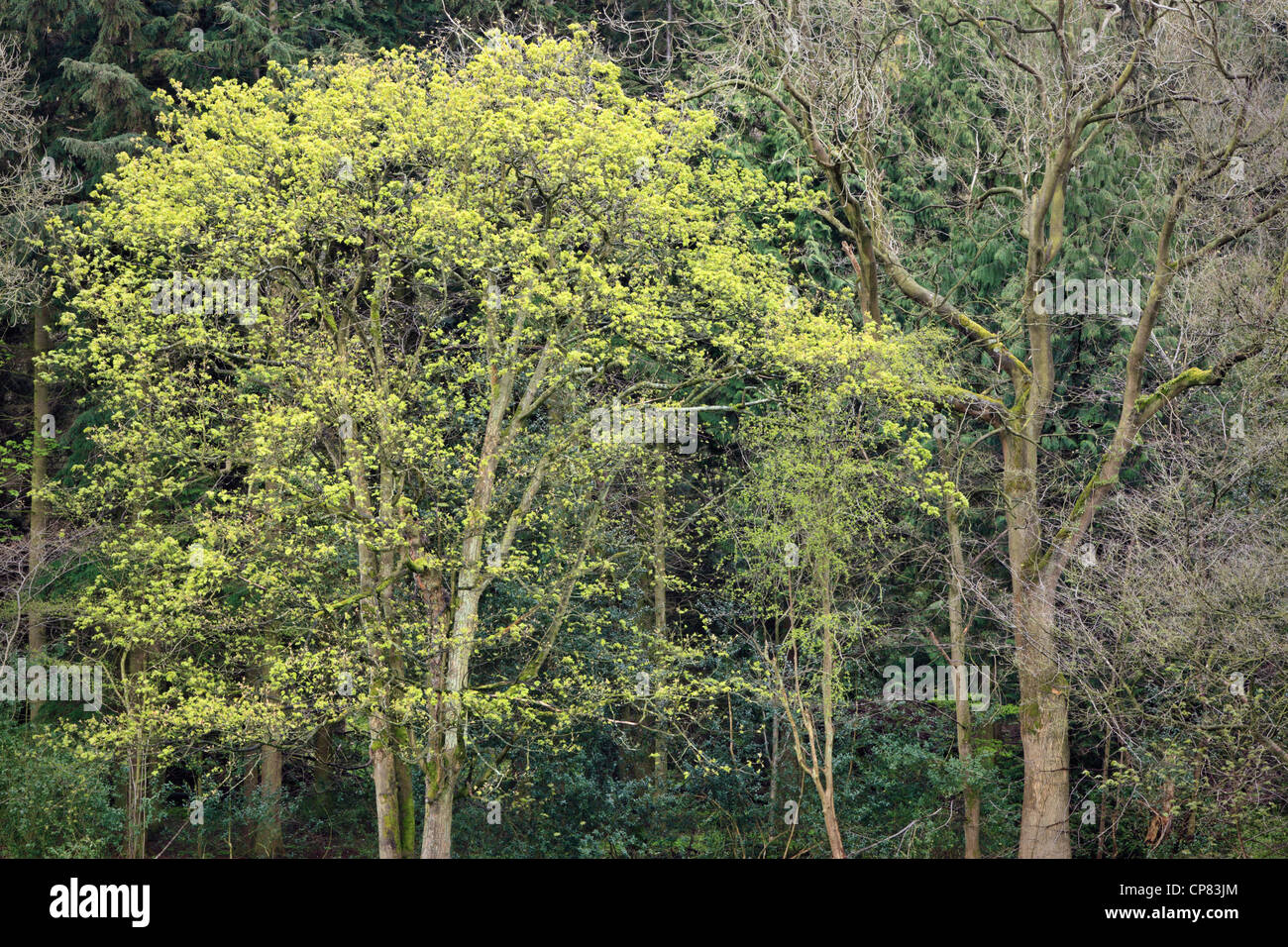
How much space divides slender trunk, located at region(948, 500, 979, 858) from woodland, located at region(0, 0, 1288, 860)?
91mm

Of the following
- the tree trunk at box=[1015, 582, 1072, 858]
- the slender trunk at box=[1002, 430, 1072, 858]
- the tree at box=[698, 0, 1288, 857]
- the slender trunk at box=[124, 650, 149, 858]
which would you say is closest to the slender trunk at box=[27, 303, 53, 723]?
the slender trunk at box=[124, 650, 149, 858]

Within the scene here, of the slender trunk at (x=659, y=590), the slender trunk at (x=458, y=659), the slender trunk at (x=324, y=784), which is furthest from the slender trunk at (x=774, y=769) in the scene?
the slender trunk at (x=324, y=784)

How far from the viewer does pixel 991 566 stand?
1897cm

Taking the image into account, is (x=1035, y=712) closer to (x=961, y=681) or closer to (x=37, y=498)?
(x=961, y=681)

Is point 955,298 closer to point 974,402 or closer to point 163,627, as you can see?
point 974,402

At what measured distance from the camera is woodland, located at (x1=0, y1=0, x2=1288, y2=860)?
13422 millimetres

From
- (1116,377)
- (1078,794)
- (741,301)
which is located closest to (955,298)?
(1116,377)

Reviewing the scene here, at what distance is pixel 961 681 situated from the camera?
1703 cm

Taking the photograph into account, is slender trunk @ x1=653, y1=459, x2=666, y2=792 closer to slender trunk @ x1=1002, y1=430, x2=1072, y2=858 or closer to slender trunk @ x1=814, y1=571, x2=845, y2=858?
slender trunk @ x1=814, y1=571, x2=845, y2=858

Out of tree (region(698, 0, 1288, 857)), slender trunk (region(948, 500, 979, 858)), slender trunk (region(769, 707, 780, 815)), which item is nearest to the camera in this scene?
tree (region(698, 0, 1288, 857))

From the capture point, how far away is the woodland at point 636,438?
44.0 ft

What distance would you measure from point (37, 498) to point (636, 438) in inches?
337

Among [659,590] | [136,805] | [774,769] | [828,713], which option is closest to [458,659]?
[828,713]

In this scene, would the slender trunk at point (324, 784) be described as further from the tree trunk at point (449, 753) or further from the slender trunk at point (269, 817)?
the tree trunk at point (449, 753)
